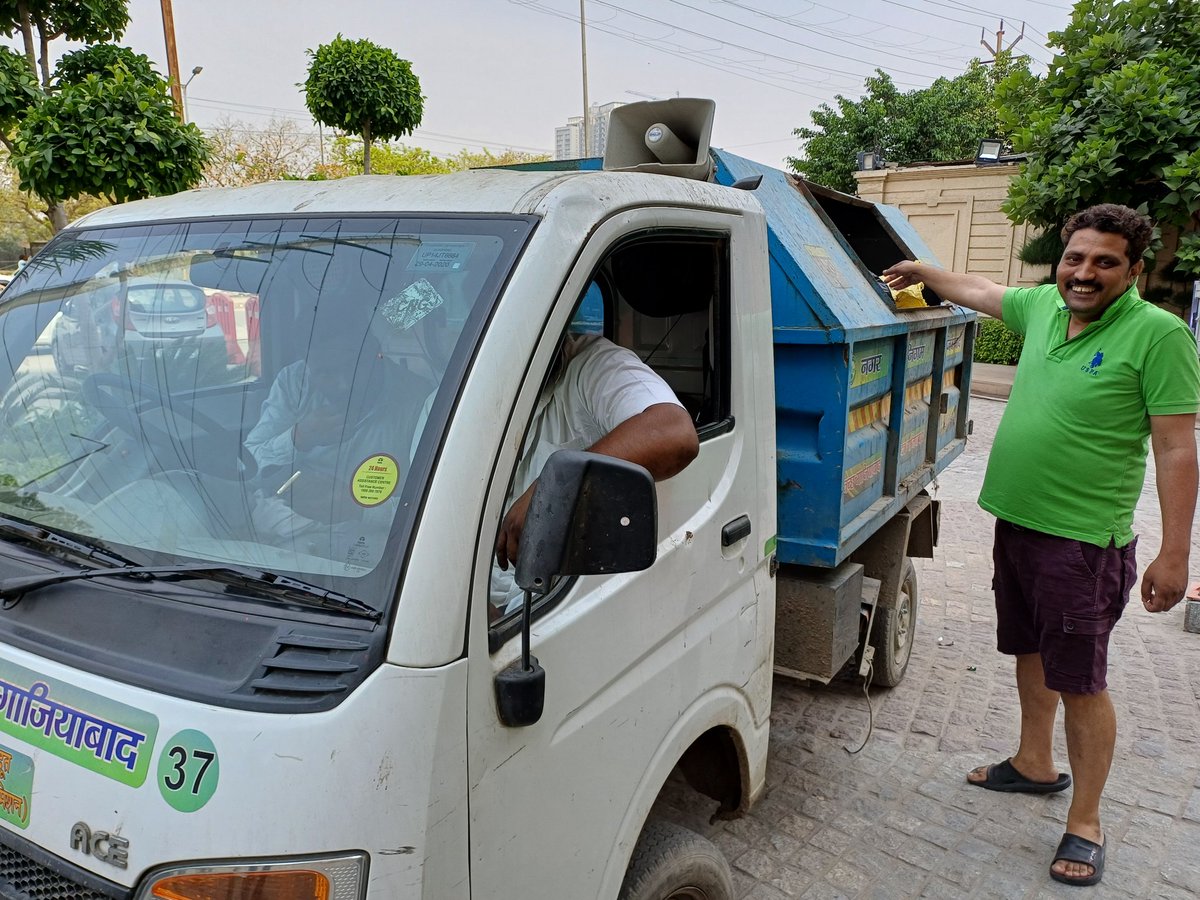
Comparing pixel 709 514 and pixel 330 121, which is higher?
pixel 330 121

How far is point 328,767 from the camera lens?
120 cm

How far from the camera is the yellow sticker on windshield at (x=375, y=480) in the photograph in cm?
143

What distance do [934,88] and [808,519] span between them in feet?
92.9

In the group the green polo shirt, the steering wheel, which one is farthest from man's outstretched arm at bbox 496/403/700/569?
the green polo shirt

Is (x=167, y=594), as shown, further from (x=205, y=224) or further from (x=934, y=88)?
(x=934, y=88)

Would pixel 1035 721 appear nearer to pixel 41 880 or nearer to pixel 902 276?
pixel 902 276

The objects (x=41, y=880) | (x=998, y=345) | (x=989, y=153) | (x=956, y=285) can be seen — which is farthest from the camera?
(x=989, y=153)

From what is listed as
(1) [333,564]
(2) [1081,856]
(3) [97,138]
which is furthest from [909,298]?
(3) [97,138]

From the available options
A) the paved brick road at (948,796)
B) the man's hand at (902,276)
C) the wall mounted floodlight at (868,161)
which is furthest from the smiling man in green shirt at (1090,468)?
the wall mounted floodlight at (868,161)

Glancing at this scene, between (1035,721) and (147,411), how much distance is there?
131 inches

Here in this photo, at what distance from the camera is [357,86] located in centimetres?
1201

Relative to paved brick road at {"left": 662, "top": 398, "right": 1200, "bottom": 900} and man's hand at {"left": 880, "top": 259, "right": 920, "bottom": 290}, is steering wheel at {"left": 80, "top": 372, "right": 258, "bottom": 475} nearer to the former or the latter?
paved brick road at {"left": 662, "top": 398, "right": 1200, "bottom": 900}

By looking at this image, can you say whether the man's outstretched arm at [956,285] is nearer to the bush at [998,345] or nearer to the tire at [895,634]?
the tire at [895,634]

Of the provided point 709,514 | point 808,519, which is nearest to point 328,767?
point 709,514
